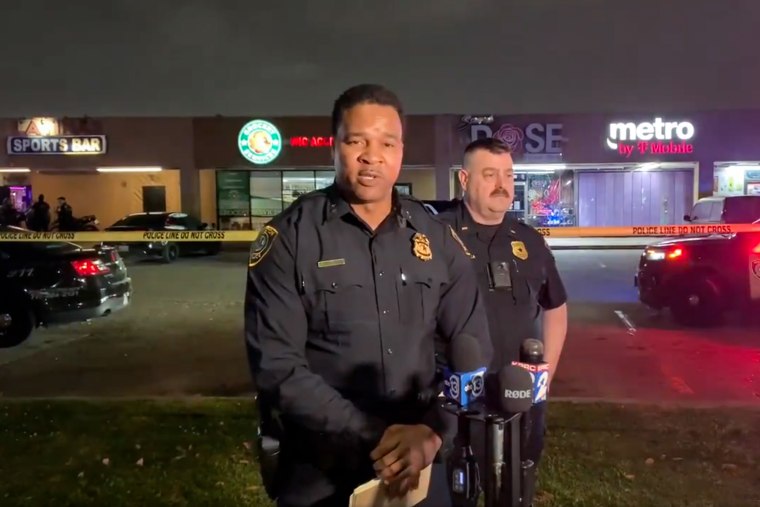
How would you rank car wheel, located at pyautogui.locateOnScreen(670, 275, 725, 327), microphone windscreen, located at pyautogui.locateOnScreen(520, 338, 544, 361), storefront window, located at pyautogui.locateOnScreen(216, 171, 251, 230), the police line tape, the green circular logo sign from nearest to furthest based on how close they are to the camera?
microphone windscreen, located at pyautogui.locateOnScreen(520, 338, 544, 361), the police line tape, car wheel, located at pyautogui.locateOnScreen(670, 275, 725, 327), the green circular logo sign, storefront window, located at pyautogui.locateOnScreen(216, 171, 251, 230)

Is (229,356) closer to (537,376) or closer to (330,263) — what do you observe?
(330,263)

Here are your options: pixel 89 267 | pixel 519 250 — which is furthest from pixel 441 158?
pixel 519 250

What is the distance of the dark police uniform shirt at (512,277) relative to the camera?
3053 millimetres

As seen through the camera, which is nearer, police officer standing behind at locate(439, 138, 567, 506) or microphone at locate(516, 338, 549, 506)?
microphone at locate(516, 338, 549, 506)

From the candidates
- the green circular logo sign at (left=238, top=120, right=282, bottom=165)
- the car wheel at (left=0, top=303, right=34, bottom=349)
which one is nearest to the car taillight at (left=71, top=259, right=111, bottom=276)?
the car wheel at (left=0, top=303, right=34, bottom=349)

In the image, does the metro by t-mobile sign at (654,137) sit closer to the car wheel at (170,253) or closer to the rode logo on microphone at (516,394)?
the car wheel at (170,253)

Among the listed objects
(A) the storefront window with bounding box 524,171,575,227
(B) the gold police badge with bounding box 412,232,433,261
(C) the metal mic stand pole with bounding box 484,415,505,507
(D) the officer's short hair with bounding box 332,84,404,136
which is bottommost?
(C) the metal mic stand pole with bounding box 484,415,505,507

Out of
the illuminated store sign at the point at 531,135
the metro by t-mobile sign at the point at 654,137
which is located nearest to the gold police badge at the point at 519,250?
the illuminated store sign at the point at 531,135

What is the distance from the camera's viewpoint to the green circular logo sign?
90.7 feet

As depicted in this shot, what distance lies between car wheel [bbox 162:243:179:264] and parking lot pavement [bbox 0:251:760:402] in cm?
842

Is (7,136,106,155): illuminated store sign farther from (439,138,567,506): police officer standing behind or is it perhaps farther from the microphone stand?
the microphone stand

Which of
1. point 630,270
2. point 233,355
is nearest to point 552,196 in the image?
point 630,270

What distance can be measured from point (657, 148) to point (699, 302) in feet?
63.4

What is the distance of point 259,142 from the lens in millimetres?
27875
